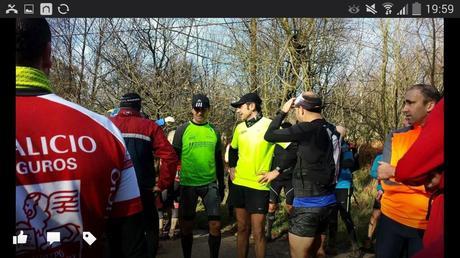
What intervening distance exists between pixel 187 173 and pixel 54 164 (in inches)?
138

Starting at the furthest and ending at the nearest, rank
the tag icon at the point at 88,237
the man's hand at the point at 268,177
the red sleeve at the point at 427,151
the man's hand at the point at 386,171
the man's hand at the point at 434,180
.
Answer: the man's hand at the point at 268,177 < the man's hand at the point at 386,171 < the man's hand at the point at 434,180 < the red sleeve at the point at 427,151 < the tag icon at the point at 88,237

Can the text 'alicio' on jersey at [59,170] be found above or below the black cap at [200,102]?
below

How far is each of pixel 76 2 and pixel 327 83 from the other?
17.8ft

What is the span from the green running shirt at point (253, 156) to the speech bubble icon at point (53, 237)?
3.11 metres

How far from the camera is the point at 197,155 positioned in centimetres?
474

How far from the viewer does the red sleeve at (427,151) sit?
5.54 feet

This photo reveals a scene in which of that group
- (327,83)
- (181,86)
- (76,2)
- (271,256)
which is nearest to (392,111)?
(327,83)

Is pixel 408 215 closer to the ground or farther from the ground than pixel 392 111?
closer to the ground

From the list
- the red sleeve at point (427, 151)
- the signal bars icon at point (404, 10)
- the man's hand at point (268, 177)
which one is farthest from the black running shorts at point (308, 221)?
the signal bars icon at point (404, 10)

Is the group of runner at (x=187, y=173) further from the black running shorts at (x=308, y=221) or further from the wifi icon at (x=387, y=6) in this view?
the wifi icon at (x=387, y=6)

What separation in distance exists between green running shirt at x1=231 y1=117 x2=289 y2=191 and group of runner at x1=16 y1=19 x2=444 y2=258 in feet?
0.04

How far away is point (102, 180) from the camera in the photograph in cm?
137
